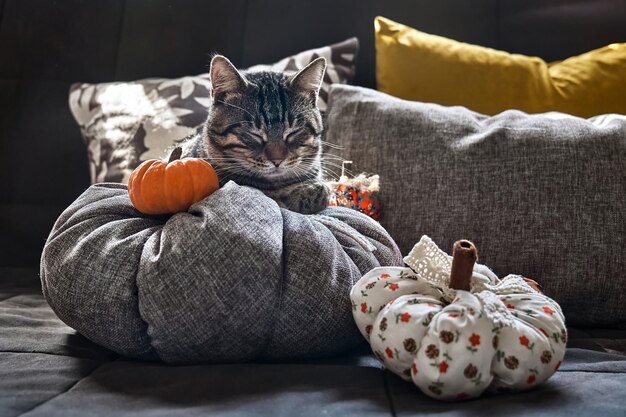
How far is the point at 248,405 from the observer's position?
2.23 ft

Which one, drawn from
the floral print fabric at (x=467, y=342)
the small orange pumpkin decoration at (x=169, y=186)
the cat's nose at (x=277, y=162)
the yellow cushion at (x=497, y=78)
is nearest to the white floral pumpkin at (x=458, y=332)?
the floral print fabric at (x=467, y=342)

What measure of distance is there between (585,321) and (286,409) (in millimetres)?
690

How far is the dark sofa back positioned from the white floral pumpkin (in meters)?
1.05

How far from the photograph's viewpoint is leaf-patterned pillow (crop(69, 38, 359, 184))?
144 cm

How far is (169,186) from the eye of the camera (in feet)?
2.94

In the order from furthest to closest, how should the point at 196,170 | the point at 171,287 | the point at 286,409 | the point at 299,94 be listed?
the point at 299,94 → the point at 196,170 → the point at 171,287 → the point at 286,409

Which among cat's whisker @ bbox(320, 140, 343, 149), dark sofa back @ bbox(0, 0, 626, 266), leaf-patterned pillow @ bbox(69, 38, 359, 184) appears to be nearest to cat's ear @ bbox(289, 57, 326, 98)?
cat's whisker @ bbox(320, 140, 343, 149)

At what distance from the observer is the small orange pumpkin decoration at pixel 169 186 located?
0.90m

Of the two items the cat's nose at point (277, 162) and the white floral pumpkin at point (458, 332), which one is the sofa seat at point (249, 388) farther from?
the cat's nose at point (277, 162)

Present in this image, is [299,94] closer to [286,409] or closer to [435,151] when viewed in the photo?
[435,151]

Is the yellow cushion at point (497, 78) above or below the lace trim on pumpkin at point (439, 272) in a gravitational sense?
above

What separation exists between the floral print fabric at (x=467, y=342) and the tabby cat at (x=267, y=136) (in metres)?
0.40

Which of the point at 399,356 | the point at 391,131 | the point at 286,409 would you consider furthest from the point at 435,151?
the point at 286,409

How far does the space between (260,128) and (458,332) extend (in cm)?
63
